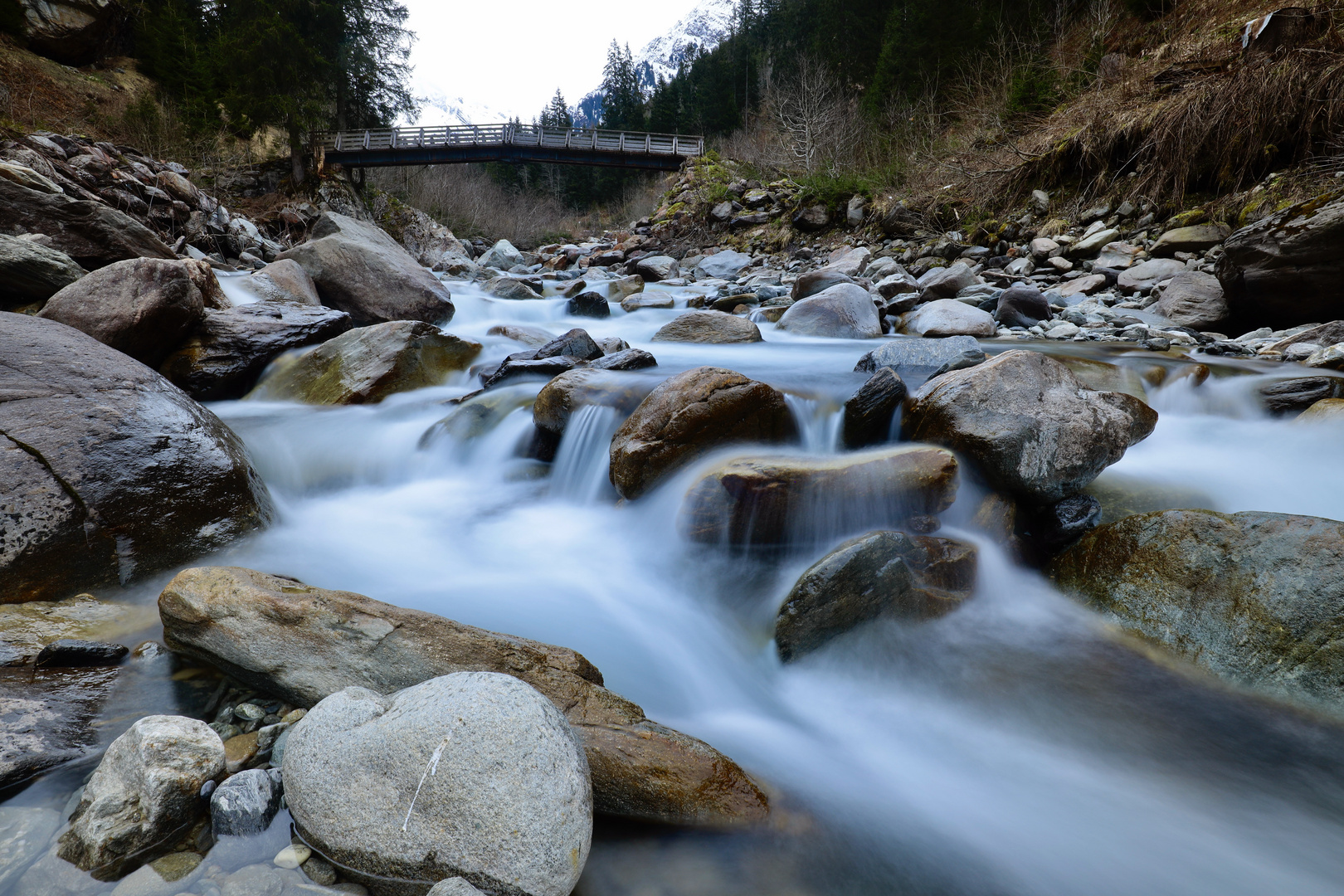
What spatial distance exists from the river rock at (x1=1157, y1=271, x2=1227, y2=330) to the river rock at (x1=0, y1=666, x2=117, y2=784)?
8.70m

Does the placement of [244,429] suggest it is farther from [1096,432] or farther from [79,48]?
[79,48]

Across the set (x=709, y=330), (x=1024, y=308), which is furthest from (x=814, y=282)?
(x=1024, y=308)

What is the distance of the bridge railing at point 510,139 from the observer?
2477 cm

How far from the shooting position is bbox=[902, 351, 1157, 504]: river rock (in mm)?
3312

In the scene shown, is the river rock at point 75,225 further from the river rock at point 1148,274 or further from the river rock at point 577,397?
the river rock at point 1148,274

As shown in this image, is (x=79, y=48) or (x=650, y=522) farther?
(x=79, y=48)

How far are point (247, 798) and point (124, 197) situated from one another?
1412cm

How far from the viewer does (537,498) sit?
442cm

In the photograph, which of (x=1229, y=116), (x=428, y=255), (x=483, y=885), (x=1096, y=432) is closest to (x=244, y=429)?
(x=483, y=885)

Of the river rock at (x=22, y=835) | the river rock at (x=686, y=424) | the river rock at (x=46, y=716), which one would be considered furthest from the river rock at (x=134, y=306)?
the river rock at (x=22, y=835)

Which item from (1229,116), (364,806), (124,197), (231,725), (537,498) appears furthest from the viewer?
(124,197)

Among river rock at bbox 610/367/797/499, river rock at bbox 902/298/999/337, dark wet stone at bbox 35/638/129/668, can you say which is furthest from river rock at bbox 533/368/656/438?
river rock at bbox 902/298/999/337

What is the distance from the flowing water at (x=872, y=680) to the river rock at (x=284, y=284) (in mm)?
3451

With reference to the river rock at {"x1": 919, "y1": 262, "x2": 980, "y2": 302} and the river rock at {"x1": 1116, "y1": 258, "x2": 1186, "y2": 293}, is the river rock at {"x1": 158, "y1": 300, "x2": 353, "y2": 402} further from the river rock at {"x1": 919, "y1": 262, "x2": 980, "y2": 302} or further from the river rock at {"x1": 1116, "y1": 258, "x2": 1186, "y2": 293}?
the river rock at {"x1": 1116, "y1": 258, "x2": 1186, "y2": 293}
